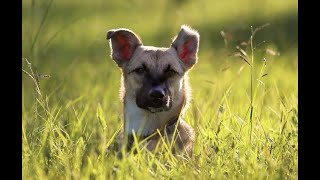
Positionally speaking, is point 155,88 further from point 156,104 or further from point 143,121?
point 143,121

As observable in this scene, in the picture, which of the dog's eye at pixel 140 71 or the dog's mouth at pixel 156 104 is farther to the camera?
the dog's eye at pixel 140 71

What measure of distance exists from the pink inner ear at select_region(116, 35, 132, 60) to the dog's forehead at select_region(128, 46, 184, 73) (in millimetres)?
116

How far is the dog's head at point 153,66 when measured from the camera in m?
7.11

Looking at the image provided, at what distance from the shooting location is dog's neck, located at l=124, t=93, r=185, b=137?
7.14m

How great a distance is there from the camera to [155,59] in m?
7.46

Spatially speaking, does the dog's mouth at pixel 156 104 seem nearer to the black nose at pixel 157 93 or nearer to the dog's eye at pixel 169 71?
the black nose at pixel 157 93

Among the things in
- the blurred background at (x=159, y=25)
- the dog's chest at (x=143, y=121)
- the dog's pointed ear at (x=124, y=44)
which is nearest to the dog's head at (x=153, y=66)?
the dog's pointed ear at (x=124, y=44)

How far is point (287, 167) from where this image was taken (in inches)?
239

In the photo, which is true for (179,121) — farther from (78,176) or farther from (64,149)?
(78,176)

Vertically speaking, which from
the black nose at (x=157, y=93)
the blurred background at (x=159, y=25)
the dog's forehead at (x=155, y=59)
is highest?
the dog's forehead at (x=155, y=59)

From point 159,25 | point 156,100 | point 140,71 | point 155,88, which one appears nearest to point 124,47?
point 140,71

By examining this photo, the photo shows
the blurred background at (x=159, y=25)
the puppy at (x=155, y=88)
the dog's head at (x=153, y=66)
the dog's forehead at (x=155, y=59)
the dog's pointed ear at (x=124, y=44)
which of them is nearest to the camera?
the puppy at (x=155, y=88)

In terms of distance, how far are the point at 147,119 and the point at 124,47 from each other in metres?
0.83

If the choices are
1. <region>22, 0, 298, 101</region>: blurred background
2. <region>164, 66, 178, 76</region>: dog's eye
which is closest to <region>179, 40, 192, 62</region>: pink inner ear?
<region>164, 66, 178, 76</region>: dog's eye
